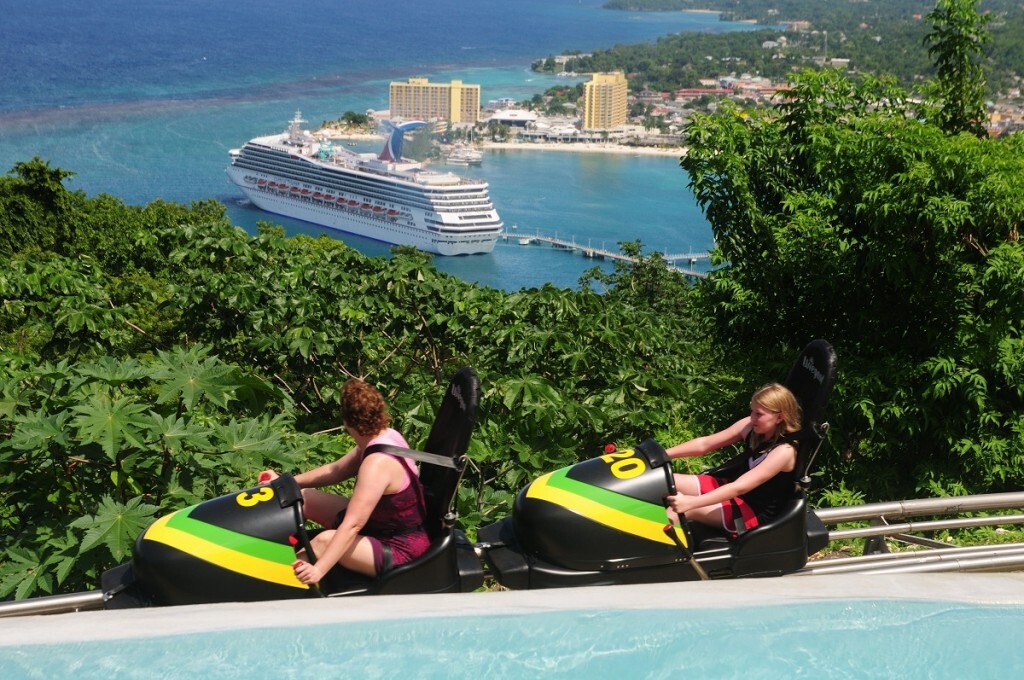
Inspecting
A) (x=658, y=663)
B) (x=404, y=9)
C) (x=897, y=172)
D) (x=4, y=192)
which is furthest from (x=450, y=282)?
(x=404, y=9)

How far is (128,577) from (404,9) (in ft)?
576

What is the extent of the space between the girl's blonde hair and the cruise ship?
183ft

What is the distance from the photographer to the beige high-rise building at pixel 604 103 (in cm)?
9419

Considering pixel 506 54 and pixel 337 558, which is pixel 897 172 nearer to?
pixel 337 558

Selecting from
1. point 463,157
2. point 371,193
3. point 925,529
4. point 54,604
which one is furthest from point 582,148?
point 54,604

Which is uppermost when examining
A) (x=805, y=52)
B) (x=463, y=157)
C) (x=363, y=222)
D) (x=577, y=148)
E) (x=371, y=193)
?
(x=805, y=52)

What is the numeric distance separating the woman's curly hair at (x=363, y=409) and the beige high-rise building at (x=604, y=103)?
9339cm

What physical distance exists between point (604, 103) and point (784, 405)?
313 feet

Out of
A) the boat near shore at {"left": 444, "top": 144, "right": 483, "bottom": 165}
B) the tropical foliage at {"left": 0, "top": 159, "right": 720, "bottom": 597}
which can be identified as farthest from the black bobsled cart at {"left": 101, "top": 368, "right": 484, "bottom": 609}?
the boat near shore at {"left": 444, "top": 144, "right": 483, "bottom": 165}

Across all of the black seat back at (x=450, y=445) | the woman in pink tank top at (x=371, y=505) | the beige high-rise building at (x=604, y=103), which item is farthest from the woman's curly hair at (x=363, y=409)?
the beige high-rise building at (x=604, y=103)

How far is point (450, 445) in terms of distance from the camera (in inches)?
95.7

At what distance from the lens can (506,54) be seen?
455 ft

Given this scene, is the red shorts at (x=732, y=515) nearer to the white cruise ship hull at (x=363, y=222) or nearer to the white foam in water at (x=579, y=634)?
the white foam in water at (x=579, y=634)

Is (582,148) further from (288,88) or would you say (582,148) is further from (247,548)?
(247,548)
